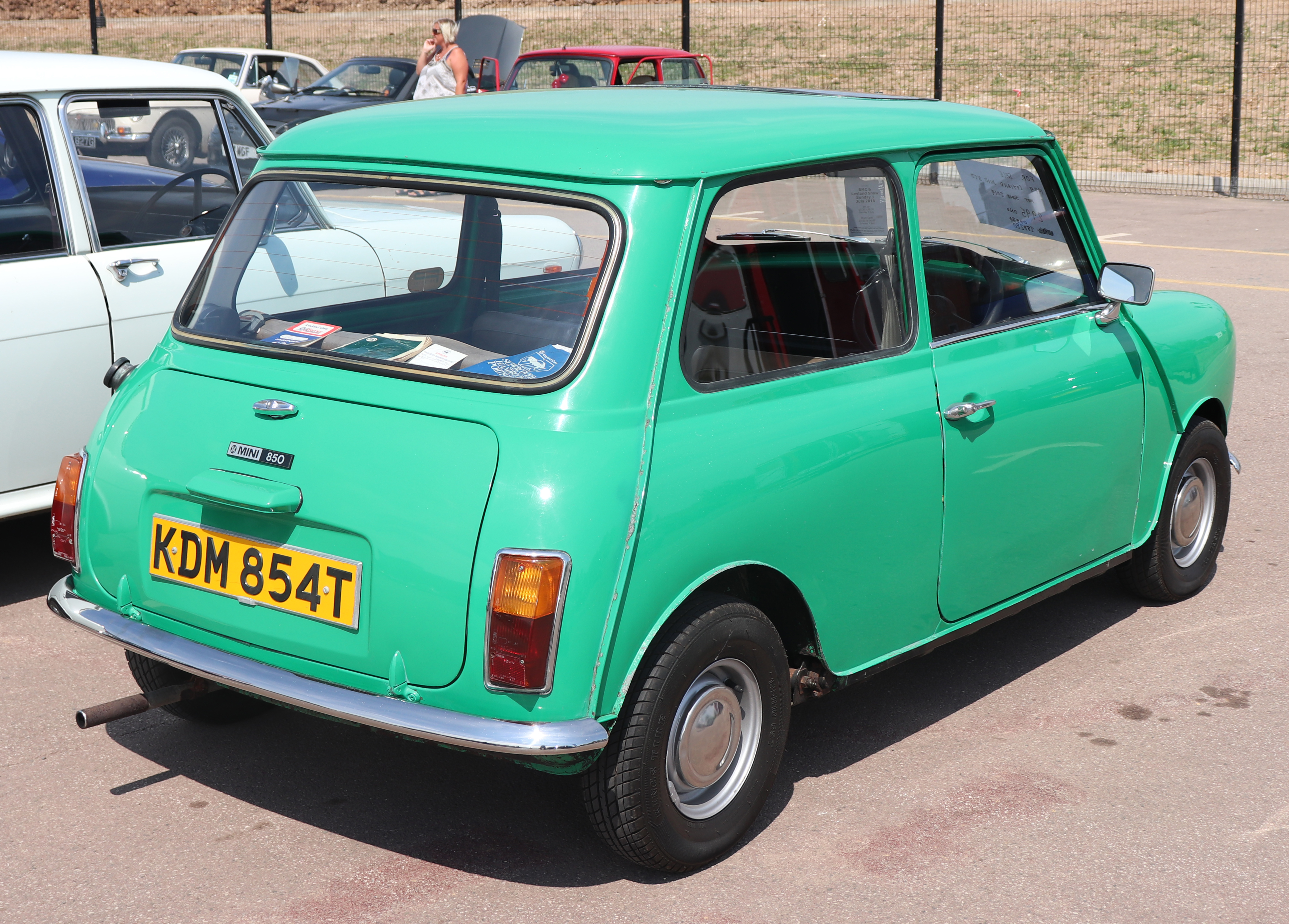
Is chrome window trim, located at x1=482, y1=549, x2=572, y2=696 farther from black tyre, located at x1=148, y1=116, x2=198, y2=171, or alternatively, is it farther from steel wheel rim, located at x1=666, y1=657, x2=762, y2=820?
black tyre, located at x1=148, y1=116, x2=198, y2=171

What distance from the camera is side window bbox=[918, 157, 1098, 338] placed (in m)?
3.78

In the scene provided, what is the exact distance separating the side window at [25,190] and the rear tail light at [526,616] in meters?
2.99

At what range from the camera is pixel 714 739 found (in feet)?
10.4

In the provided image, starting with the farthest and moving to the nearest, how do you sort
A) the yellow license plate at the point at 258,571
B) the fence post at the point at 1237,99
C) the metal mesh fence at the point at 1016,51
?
the metal mesh fence at the point at 1016,51 < the fence post at the point at 1237,99 < the yellow license plate at the point at 258,571

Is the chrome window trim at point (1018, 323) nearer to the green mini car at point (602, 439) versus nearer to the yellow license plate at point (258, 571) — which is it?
the green mini car at point (602, 439)

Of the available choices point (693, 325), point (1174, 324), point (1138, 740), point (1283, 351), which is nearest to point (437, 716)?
point (693, 325)

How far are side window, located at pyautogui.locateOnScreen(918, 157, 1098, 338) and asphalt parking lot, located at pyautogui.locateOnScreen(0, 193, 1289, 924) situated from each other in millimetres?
587

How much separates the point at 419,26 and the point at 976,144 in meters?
35.9

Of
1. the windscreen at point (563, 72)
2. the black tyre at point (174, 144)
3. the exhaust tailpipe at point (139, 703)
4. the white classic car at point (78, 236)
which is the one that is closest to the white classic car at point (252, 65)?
the windscreen at point (563, 72)

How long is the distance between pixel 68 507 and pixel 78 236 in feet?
6.28

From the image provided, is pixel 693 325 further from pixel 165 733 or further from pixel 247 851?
pixel 165 733

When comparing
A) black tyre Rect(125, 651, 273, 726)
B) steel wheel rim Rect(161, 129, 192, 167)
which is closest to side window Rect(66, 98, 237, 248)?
steel wheel rim Rect(161, 129, 192, 167)

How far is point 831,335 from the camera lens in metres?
3.48

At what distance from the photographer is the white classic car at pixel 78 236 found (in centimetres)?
473
